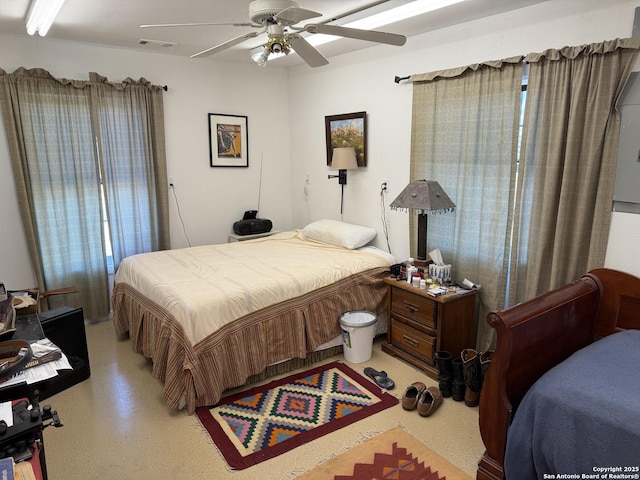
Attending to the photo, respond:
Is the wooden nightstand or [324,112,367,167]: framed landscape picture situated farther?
[324,112,367,167]: framed landscape picture

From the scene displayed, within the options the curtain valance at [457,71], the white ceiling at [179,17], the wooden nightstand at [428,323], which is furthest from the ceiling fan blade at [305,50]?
the wooden nightstand at [428,323]

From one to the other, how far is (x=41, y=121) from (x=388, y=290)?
3.18 m

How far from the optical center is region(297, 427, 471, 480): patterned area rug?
6.88 feet

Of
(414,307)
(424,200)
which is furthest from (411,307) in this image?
(424,200)

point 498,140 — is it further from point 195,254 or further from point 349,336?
point 195,254

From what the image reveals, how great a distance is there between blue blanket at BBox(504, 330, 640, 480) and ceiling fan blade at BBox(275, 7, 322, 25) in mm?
1870

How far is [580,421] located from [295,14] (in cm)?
203

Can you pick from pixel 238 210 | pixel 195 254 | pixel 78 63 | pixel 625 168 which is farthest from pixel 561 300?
pixel 78 63

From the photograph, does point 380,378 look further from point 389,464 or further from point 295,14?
point 295,14

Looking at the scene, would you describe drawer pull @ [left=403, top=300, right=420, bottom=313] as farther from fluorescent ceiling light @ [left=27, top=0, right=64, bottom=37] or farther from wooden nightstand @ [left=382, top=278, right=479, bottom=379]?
fluorescent ceiling light @ [left=27, top=0, right=64, bottom=37]

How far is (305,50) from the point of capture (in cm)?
230

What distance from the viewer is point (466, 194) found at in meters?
3.13

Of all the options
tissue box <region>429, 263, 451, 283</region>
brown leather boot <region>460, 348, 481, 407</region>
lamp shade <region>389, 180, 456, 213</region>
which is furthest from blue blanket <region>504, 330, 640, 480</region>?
lamp shade <region>389, 180, 456, 213</region>

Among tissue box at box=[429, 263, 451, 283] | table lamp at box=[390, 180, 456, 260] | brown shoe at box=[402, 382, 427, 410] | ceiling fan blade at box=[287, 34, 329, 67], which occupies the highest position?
ceiling fan blade at box=[287, 34, 329, 67]
